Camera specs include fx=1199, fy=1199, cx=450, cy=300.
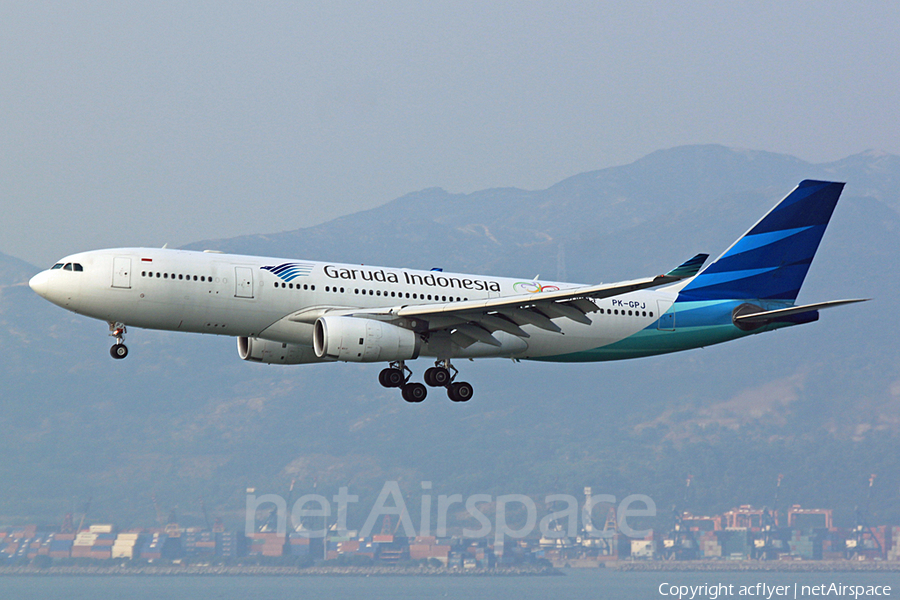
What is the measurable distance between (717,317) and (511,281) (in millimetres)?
8827

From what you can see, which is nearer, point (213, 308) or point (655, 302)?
point (213, 308)

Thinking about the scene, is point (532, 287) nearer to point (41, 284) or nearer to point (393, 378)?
point (393, 378)

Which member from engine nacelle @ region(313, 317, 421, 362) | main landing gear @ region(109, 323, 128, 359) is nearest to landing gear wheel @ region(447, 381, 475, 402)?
engine nacelle @ region(313, 317, 421, 362)

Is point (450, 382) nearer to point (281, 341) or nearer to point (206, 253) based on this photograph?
point (281, 341)

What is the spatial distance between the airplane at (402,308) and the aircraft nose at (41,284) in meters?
0.06

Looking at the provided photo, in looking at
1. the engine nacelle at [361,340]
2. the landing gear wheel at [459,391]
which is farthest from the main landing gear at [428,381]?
the engine nacelle at [361,340]

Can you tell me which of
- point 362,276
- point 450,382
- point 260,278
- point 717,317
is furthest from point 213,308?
point 717,317

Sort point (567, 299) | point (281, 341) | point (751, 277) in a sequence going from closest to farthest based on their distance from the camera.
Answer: point (567, 299), point (281, 341), point (751, 277)

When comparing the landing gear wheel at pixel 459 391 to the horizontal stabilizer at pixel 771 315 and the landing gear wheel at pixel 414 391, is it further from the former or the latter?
the horizontal stabilizer at pixel 771 315

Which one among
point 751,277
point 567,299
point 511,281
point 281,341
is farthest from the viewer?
point 751,277

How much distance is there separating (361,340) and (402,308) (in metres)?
2.31

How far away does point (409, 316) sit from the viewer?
137 feet

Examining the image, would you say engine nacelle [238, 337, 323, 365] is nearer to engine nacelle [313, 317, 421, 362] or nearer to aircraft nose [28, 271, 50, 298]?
engine nacelle [313, 317, 421, 362]

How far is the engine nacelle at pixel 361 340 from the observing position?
134ft
